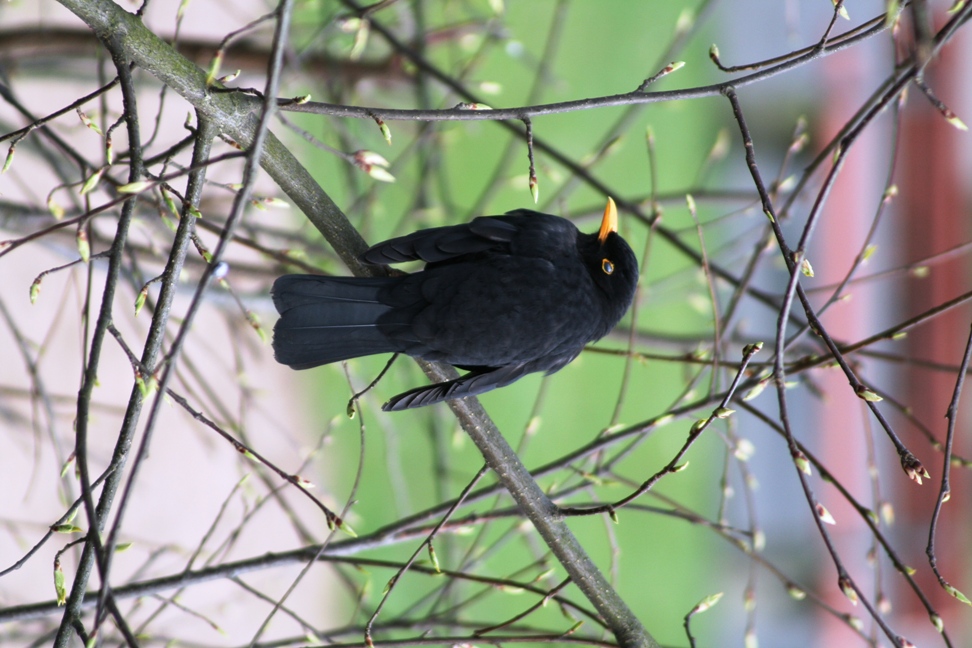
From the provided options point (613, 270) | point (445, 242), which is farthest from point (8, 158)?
→ point (613, 270)

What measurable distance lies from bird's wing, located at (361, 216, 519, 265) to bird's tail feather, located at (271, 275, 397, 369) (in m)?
0.06

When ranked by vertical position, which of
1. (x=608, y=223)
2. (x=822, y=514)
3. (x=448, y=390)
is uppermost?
(x=608, y=223)

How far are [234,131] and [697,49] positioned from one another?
411cm

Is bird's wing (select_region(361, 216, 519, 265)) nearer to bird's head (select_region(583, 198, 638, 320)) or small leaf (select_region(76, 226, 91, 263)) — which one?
bird's head (select_region(583, 198, 638, 320))

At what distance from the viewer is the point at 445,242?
1.17m

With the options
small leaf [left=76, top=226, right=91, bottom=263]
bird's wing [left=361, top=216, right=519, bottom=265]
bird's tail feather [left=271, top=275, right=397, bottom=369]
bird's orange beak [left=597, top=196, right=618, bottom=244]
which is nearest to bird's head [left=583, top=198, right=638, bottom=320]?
bird's orange beak [left=597, top=196, right=618, bottom=244]

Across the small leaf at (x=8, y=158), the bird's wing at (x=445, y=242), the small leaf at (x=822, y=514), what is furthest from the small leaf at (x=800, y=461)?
the small leaf at (x=8, y=158)

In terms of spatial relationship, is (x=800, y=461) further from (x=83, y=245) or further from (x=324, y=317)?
(x=83, y=245)

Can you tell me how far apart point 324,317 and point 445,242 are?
0.21 meters

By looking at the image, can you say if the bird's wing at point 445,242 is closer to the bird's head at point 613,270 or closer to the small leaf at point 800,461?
the bird's head at point 613,270

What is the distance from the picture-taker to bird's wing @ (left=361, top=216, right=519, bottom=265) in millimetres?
1106

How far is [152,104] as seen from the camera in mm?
3137

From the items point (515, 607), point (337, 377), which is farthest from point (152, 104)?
point (515, 607)

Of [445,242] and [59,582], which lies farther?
[445,242]
